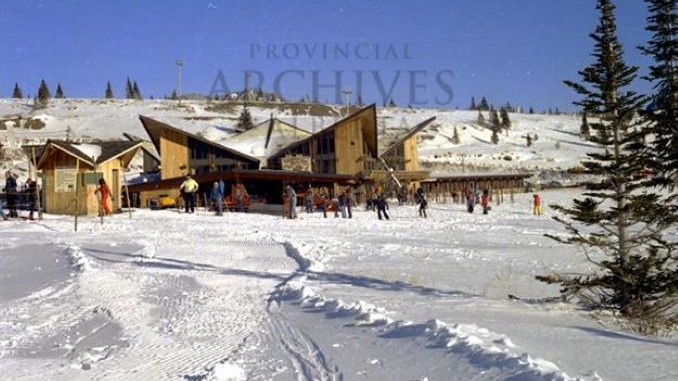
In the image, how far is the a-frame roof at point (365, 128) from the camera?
41656 millimetres

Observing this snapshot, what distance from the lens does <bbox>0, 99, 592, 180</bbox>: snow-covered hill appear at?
72.6 m

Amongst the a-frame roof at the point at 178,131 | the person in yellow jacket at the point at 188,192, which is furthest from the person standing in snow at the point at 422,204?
the a-frame roof at the point at 178,131

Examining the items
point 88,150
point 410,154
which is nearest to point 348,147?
point 410,154

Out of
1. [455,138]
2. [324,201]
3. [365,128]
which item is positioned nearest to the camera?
[324,201]

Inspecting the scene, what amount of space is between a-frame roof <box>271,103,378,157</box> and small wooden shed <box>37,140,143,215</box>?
52.6 ft

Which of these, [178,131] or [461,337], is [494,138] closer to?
[178,131]

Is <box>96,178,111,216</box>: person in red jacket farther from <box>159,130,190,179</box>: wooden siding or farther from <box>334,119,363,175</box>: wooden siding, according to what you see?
<box>334,119,363,175</box>: wooden siding

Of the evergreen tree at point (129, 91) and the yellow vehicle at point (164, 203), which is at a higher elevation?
the evergreen tree at point (129, 91)

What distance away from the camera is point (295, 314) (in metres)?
7.85

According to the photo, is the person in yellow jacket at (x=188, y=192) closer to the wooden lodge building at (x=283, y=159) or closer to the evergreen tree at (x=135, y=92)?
the wooden lodge building at (x=283, y=159)

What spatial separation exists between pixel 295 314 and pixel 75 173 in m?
21.7

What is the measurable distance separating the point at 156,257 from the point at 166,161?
2931cm

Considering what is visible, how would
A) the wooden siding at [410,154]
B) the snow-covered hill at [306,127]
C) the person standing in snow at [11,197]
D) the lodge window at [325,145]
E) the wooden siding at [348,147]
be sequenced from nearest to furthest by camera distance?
the person standing in snow at [11,197], the wooden siding at [348,147], the lodge window at [325,145], the wooden siding at [410,154], the snow-covered hill at [306,127]

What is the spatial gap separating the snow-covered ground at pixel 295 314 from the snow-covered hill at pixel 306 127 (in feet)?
105
